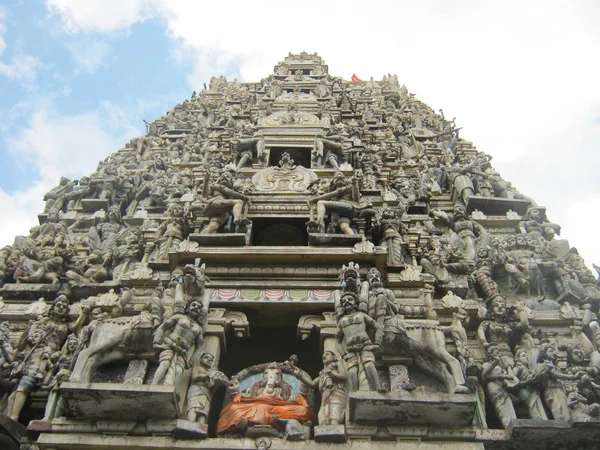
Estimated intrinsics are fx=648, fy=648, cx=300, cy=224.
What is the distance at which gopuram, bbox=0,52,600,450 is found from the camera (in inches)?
315

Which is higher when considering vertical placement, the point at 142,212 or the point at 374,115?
the point at 374,115

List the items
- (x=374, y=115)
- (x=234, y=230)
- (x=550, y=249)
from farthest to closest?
1. (x=374, y=115)
2. (x=550, y=249)
3. (x=234, y=230)

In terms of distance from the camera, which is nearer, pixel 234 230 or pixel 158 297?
pixel 158 297

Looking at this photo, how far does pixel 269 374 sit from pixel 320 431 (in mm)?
1422

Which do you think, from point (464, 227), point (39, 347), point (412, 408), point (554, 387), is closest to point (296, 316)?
point (412, 408)

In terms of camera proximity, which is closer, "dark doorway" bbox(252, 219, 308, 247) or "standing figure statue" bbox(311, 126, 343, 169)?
"dark doorway" bbox(252, 219, 308, 247)

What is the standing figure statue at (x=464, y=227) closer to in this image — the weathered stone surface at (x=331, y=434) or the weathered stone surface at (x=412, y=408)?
the weathered stone surface at (x=412, y=408)

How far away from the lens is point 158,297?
9.62 m

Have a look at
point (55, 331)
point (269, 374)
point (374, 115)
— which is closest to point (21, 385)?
point (55, 331)

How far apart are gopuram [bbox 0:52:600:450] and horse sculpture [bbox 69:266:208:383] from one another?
0.09 ft

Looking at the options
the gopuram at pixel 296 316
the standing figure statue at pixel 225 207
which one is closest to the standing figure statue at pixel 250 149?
the gopuram at pixel 296 316

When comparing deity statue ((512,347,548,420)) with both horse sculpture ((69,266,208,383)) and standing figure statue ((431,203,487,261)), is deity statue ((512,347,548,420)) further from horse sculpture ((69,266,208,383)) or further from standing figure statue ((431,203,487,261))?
horse sculpture ((69,266,208,383))

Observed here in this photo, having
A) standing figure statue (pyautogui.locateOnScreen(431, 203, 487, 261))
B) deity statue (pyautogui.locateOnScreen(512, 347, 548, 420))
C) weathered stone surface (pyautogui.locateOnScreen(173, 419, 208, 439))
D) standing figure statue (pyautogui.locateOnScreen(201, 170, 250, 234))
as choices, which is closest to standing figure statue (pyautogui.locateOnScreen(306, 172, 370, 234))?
standing figure statue (pyautogui.locateOnScreen(201, 170, 250, 234))

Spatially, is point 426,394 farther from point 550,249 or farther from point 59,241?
point 59,241
